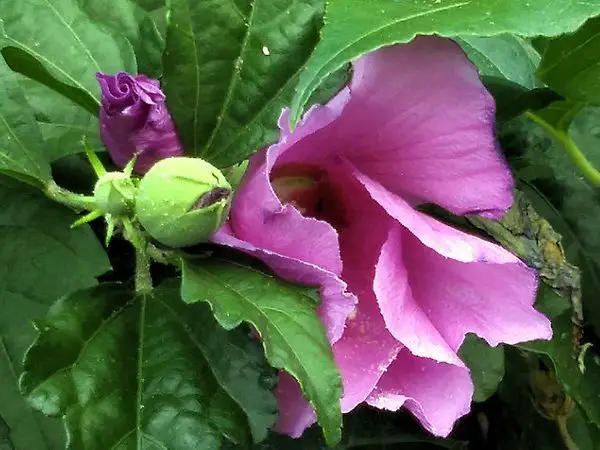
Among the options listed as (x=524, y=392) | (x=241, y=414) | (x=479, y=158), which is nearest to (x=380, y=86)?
(x=479, y=158)

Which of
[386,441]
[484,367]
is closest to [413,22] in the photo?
[484,367]

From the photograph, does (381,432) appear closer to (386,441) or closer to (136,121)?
(386,441)

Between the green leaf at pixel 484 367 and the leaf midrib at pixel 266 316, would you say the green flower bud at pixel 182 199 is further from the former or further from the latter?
the green leaf at pixel 484 367

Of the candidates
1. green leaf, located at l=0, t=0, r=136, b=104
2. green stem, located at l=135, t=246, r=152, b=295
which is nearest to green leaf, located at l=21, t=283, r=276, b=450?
green stem, located at l=135, t=246, r=152, b=295

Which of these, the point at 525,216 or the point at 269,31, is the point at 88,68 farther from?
the point at 525,216

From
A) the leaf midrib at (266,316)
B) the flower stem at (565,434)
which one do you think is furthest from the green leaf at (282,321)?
the flower stem at (565,434)
